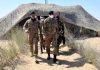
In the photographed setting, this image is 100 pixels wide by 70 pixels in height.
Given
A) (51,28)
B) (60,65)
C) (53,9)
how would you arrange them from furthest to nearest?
(53,9)
(51,28)
(60,65)

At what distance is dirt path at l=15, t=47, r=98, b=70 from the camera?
11925 millimetres

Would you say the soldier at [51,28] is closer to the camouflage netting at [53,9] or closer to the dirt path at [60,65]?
the dirt path at [60,65]

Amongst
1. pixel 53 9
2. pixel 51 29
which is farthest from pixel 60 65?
pixel 53 9

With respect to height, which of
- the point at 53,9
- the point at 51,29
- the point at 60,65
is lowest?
the point at 60,65

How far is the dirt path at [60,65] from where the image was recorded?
11.9m

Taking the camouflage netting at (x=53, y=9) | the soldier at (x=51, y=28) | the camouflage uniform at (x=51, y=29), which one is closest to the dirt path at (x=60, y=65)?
the soldier at (x=51, y=28)

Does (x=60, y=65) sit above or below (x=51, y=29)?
below

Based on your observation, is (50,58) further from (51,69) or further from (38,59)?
(51,69)

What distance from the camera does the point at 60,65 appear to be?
1245cm

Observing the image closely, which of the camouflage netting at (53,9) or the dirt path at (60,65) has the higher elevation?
the camouflage netting at (53,9)

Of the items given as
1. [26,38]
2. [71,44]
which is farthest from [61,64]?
[26,38]

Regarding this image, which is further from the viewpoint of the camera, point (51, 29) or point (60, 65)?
point (51, 29)

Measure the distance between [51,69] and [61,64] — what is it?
860 mm

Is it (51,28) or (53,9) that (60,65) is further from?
(53,9)
